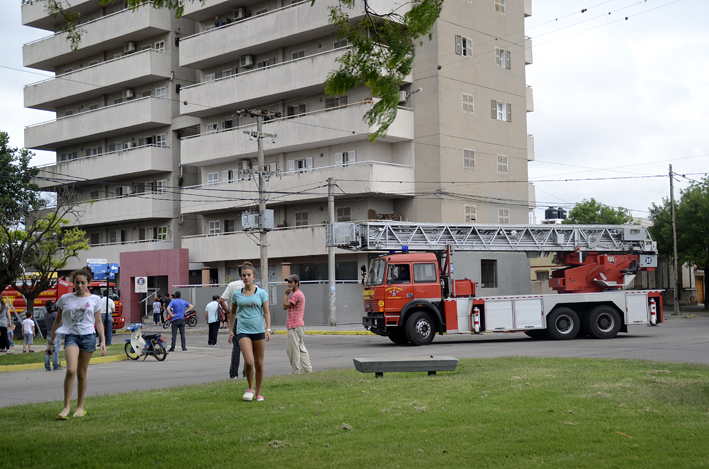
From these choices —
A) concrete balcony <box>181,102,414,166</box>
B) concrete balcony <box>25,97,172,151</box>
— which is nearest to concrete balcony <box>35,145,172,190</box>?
concrete balcony <box>25,97,172,151</box>

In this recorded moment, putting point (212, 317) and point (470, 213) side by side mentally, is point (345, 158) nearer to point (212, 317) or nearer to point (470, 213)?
point (470, 213)

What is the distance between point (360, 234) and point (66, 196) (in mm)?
29892

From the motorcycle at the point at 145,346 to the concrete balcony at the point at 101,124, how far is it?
30241 millimetres

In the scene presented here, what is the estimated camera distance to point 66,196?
48000 mm

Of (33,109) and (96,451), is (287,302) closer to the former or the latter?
(96,451)

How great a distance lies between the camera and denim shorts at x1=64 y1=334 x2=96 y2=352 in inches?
377

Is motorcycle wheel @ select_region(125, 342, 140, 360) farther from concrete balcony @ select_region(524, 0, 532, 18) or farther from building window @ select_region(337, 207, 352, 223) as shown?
concrete balcony @ select_region(524, 0, 532, 18)

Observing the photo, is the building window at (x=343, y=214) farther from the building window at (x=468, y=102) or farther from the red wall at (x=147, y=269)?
the red wall at (x=147, y=269)

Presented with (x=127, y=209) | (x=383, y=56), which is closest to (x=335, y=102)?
(x=127, y=209)

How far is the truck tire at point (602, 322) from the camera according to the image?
24.9 metres

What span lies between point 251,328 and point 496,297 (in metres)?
15.2

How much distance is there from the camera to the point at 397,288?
2355cm

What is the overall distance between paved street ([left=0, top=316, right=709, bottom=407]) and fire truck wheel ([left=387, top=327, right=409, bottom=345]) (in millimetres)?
255

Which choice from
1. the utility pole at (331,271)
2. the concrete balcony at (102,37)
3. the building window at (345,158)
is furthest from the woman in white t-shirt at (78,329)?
the concrete balcony at (102,37)
